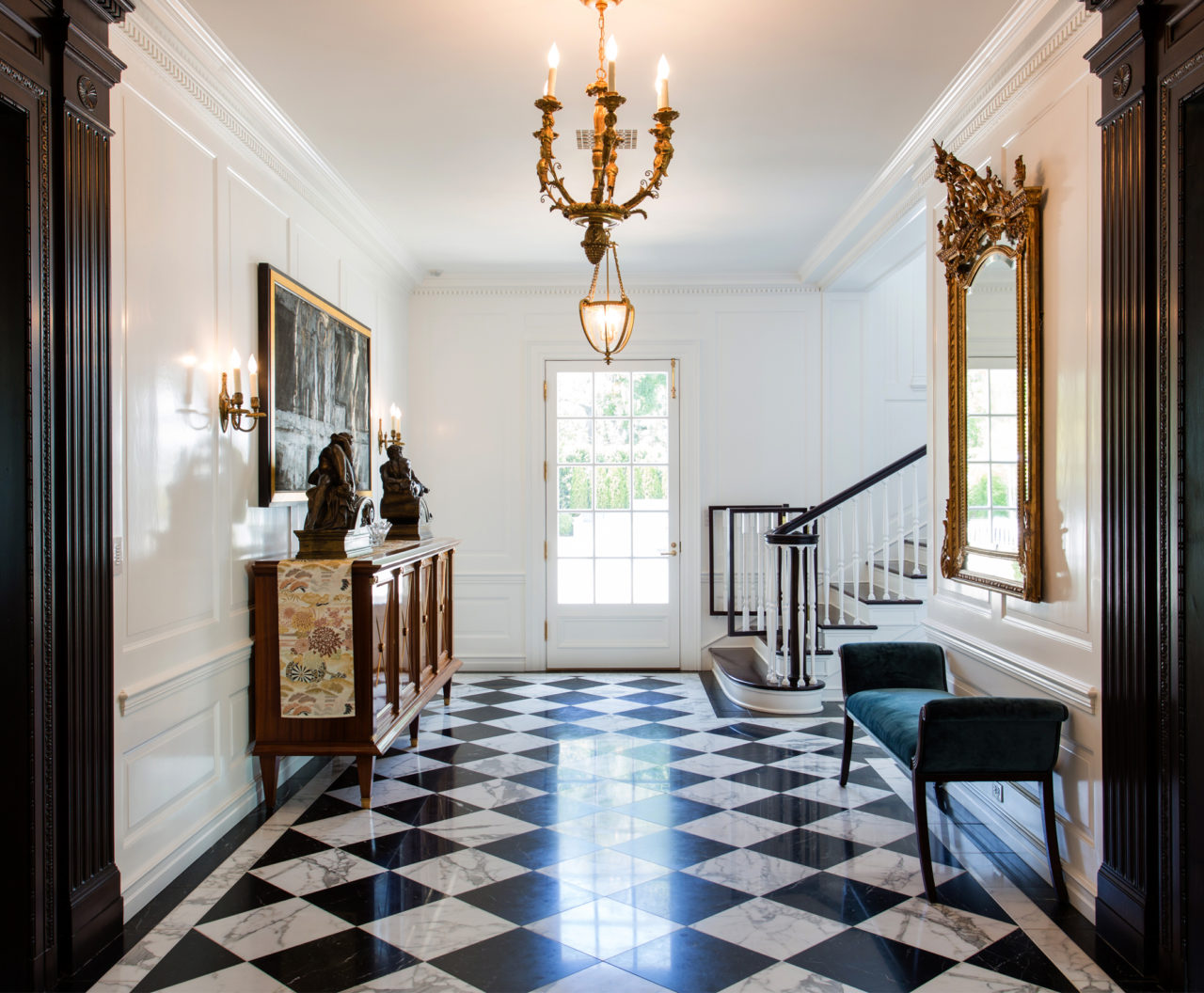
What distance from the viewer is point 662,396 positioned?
273 inches

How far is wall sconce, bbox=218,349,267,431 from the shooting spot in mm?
3535

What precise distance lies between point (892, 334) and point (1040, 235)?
3771mm

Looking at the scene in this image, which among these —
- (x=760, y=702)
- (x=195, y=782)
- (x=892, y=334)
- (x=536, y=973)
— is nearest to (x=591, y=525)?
(x=760, y=702)

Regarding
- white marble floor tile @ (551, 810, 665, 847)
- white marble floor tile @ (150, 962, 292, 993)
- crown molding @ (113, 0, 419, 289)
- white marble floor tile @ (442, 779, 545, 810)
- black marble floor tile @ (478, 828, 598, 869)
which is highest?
crown molding @ (113, 0, 419, 289)

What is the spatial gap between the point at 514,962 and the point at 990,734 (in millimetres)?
1683

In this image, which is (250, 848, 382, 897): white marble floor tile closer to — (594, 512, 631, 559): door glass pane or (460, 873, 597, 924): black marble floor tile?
(460, 873, 597, 924): black marble floor tile

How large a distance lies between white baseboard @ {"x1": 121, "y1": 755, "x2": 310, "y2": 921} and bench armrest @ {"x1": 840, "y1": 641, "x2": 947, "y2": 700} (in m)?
2.65

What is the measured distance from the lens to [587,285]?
6.86 m

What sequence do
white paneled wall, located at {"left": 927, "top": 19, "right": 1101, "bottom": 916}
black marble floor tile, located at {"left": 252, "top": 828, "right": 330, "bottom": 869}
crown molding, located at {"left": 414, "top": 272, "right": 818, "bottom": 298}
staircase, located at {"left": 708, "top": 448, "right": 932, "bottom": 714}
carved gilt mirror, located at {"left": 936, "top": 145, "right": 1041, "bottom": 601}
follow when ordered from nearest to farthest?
white paneled wall, located at {"left": 927, "top": 19, "right": 1101, "bottom": 916}
carved gilt mirror, located at {"left": 936, "top": 145, "right": 1041, "bottom": 601}
black marble floor tile, located at {"left": 252, "top": 828, "right": 330, "bottom": 869}
staircase, located at {"left": 708, "top": 448, "right": 932, "bottom": 714}
crown molding, located at {"left": 414, "top": 272, "right": 818, "bottom": 298}

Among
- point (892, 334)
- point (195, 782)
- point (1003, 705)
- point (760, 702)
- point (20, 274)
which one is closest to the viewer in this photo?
point (20, 274)

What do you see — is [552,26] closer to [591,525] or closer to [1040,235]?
[1040,235]

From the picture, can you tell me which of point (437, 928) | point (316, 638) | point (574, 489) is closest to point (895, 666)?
point (437, 928)

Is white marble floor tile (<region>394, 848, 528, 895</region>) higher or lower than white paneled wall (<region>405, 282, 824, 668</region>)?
lower

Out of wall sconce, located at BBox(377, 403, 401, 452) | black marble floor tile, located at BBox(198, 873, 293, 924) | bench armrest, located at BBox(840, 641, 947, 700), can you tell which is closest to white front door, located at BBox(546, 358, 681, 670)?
wall sconce, located at BBox(377, 403, 401, 452)
